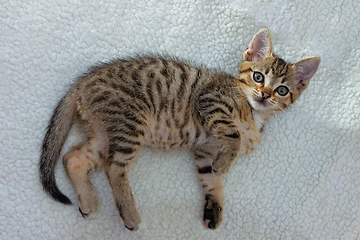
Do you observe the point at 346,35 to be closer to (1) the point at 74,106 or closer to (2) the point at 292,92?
(2) the point at 292,92

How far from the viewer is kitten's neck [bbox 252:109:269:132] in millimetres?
1306

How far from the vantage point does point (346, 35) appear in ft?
4.94

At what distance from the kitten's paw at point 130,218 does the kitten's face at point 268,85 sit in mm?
647

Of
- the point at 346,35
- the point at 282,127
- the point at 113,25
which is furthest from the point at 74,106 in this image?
the point at 346,35

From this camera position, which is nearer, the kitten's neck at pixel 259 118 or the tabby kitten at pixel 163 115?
the tabby kitten at pixel 163 115

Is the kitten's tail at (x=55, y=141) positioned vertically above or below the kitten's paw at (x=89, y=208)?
above

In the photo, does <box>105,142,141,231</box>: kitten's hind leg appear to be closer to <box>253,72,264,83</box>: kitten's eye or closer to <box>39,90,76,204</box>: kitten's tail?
<box>39,90,76,204</box>: kitten's tail

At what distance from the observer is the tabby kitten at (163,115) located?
118 centimetres

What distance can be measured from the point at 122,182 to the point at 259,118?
0.64 meters

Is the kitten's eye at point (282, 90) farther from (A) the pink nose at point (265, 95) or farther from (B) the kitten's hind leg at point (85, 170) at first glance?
(B) the kitten's hind leg at point (85, 170)

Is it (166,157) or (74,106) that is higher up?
(74,106)

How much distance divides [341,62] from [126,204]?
121cm

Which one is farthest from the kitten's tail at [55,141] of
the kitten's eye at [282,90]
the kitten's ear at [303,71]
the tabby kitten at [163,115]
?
the kitten's ear at [303,71]

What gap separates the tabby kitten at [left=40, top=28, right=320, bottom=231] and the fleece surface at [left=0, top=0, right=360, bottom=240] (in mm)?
71
